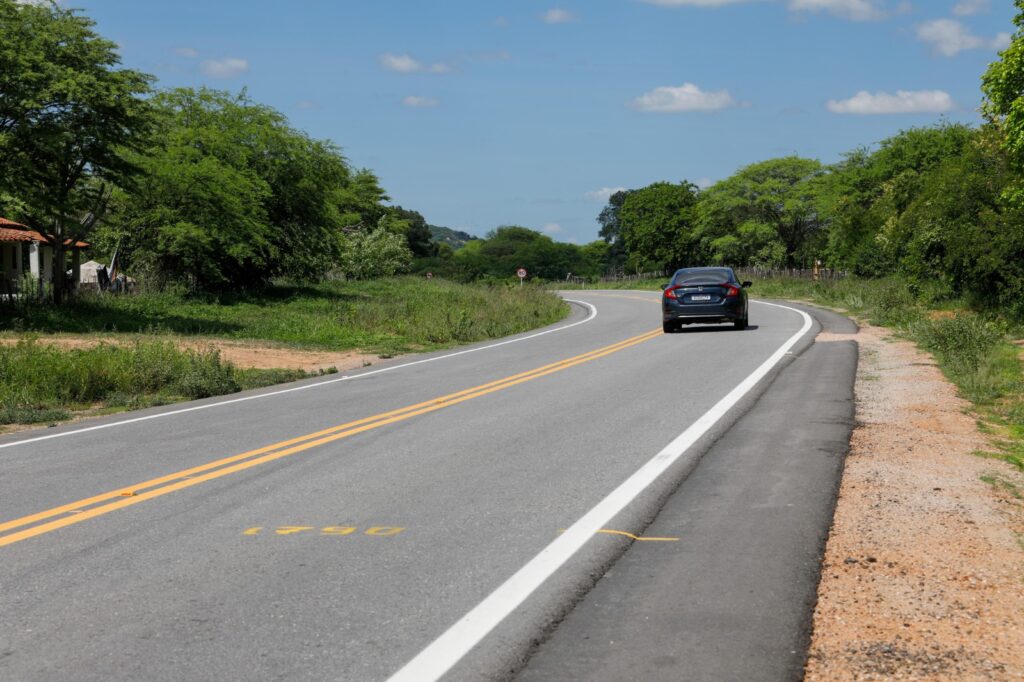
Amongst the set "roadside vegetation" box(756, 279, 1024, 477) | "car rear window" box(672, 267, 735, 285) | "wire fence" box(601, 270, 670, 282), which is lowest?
"roadside vegetation" box(756, 279, 1024, 477)

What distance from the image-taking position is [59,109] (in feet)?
91.9

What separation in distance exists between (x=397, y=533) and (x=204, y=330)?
77.3ft

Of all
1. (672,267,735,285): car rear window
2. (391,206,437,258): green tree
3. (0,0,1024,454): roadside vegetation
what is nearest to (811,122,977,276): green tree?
(0,0,1024,454): roadside vegetation

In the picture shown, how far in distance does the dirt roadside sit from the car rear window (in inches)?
593

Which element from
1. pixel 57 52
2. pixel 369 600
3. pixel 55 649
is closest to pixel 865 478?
pixel 369 600

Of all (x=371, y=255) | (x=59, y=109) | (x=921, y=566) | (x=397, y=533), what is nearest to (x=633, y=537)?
(x=397, y=533)

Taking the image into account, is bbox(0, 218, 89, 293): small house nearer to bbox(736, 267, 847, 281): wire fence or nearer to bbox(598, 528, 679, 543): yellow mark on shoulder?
bbox(736, 267, 847, 281): wire fence

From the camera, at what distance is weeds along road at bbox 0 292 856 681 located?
14.3 feet

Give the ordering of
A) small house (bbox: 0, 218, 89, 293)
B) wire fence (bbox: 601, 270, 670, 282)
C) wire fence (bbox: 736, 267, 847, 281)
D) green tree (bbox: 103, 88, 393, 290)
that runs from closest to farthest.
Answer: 1. green tree (bbox: 103, 88, 393, 290)
2. small house (bbox: 0, 218, 89, 293)
3. wire fence (bbox: 736, 267, 847, 281)
4. wire fence (bbox: 601, 270, 670, 282)

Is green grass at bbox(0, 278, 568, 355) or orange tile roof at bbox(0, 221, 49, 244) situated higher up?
orange tile roof at bbox(0, 221, 49, 244)

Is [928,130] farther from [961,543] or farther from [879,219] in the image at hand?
[961,543]

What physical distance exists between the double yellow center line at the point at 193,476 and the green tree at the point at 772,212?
84110 mm

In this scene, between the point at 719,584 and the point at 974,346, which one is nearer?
the point at 719,584

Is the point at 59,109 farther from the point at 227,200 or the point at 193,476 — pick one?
the point at 193,476
